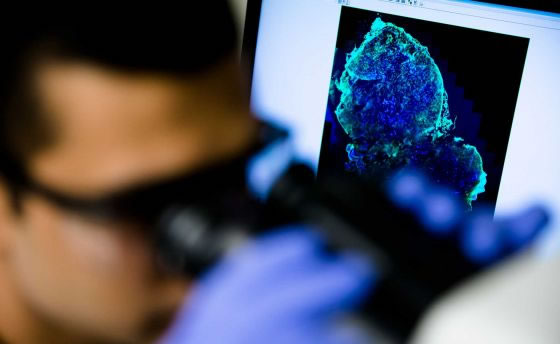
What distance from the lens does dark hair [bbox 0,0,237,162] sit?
1.41ft

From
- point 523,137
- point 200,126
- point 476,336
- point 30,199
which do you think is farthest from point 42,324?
point 523,137

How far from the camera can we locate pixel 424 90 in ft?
2.27

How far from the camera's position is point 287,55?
74cm

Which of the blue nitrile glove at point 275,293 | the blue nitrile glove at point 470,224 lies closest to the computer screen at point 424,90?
the blue nitrile glove at point 470,224

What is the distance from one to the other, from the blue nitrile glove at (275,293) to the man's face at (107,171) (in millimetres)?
89

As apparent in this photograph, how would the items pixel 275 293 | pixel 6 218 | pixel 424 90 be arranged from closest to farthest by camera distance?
→ pixel 275 293, pixel 6 218, pixel 424 90

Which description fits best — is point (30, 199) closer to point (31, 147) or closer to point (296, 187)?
point (31, 147)

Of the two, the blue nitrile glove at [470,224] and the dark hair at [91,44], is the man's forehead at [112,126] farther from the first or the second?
the blue nitrile glove at [470,224]

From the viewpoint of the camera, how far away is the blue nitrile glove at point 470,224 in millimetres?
406

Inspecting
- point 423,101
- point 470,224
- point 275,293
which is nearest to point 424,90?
point 423,101

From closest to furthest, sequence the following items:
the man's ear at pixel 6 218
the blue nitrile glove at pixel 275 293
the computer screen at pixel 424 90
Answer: the blue nitrile glove at pixel 275 293 → the man's ear at pixel 6 218 → the computer screen at pixel 424 90

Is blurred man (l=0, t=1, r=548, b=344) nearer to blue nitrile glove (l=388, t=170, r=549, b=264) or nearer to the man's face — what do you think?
the man's face

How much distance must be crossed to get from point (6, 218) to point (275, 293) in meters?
0.30

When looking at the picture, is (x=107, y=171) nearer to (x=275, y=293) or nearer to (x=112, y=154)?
(x=112, y=154)
